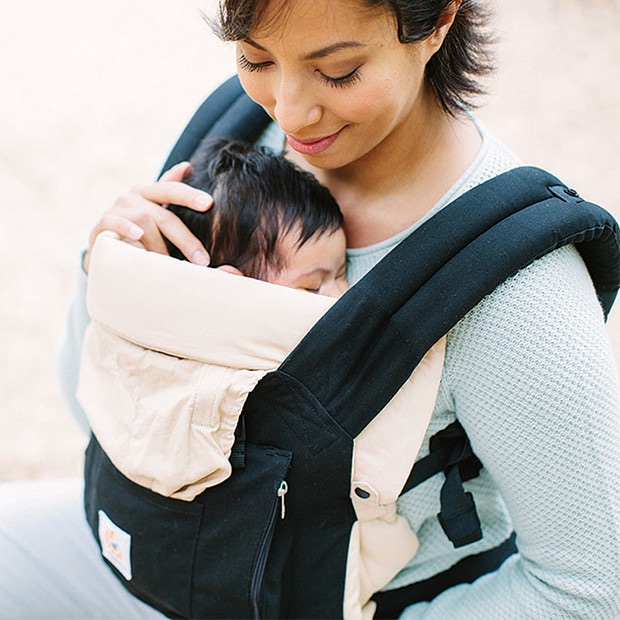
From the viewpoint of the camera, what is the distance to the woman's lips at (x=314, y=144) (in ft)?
3.64

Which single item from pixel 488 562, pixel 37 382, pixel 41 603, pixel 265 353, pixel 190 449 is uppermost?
pixel 265 353

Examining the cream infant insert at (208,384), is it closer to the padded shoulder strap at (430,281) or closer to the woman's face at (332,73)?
the padded shoulder strap at (430,281)

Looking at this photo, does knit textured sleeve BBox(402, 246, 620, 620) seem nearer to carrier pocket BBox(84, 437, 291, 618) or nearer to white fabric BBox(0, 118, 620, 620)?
white fabric BBox(0, 118, 620, 620)

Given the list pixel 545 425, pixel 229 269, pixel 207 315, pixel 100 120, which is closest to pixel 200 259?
pixel 229 269

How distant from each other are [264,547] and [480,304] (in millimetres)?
441

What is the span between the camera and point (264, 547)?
1105 mm

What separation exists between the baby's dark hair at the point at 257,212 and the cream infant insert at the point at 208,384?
123 millimetres

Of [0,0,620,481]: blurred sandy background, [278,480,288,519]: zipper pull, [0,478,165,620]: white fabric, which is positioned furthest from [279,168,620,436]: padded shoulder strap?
[0,0,620,481]: blurred sandy background

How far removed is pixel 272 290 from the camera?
1.06m

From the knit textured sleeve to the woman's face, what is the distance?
29 centimetres

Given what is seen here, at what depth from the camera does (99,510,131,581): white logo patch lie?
121 centimetres

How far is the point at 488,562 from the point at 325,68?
848mm

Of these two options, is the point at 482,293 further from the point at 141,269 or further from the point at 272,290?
the point at 141,269

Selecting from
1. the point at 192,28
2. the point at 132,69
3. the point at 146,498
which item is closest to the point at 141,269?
the point at 146,498
